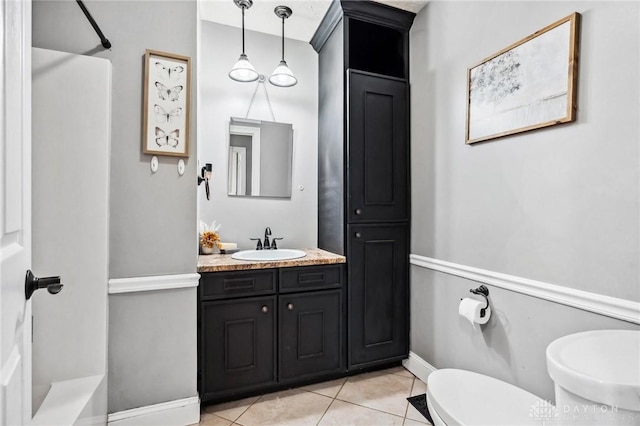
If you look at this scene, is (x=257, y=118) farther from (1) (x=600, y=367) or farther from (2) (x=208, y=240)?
(1) (x=600, y=367)

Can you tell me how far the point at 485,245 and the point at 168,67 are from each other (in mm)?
1974

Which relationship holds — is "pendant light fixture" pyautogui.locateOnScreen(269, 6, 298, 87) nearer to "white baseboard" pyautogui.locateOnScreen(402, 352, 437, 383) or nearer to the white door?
the white door

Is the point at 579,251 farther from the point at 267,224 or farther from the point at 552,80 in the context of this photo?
the point at 267,224

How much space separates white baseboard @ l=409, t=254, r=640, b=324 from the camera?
1232mm

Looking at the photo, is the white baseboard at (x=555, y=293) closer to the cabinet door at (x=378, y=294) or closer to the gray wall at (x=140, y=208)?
the cabinet door at (x=378, y=294)

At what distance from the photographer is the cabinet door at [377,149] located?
2.27m

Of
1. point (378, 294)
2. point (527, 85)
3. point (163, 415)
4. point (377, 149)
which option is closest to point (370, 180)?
point (377, 149)

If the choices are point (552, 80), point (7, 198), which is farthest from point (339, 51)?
point (7, 198)

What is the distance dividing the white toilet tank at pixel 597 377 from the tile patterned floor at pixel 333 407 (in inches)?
44.9

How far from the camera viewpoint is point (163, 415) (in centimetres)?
174

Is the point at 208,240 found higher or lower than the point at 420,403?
higher

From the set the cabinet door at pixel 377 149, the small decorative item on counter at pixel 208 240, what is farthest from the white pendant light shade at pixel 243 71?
the small decorative item on counter at pixel 208 240

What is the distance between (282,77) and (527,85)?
1560 millimetres

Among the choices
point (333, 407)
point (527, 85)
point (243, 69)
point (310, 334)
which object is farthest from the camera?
point (243, 69)
